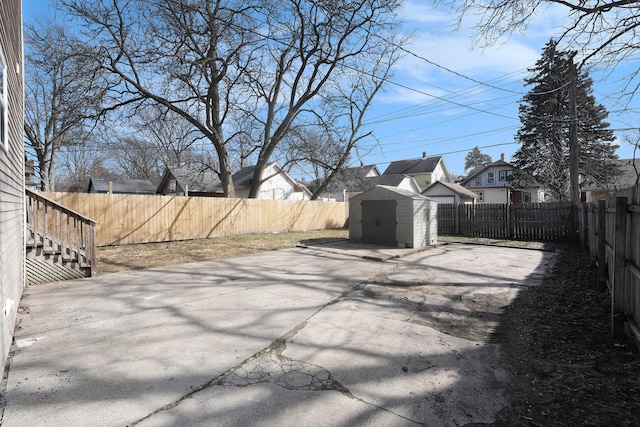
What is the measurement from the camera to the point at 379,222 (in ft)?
37.8

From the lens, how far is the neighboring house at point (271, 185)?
95.5 feet

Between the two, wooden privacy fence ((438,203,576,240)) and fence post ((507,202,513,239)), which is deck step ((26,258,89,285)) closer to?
wooden privacy fence ((438,203,576,240))

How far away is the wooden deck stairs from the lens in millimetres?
5605

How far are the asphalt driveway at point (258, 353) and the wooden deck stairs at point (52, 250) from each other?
1.10ft

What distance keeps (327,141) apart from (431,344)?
1779 centimetres

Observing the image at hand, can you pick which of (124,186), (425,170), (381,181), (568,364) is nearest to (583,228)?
(568,364)

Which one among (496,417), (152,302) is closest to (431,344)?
(496,417)

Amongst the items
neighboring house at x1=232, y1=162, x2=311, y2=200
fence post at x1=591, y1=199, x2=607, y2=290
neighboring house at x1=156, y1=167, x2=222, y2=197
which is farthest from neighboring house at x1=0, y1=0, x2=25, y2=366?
neighboring house at x1=232, y1=162, x2=311, y2=200

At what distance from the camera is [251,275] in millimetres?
6617

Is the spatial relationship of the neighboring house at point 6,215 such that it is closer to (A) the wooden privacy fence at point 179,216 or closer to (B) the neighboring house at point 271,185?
(A) the wooden privacy fence at point 179,216

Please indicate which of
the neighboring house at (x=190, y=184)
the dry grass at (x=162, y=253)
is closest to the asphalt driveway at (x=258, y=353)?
the dry grass at (x=162, y=253)

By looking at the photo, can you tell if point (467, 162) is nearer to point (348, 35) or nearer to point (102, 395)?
point (348, 35)

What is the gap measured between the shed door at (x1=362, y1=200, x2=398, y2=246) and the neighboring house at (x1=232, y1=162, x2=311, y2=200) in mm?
17224

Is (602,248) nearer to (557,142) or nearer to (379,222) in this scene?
(379,222)
